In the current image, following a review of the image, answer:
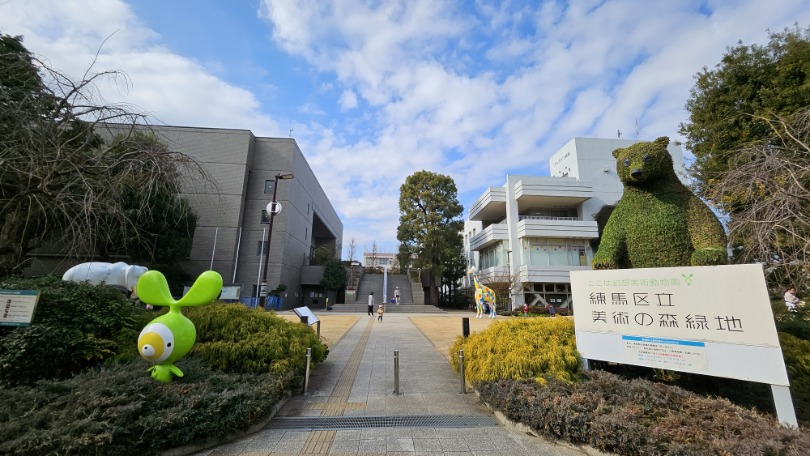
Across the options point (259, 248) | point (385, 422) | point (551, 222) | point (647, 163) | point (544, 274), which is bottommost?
point (385, 422)

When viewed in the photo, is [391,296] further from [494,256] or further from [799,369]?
[799,369]

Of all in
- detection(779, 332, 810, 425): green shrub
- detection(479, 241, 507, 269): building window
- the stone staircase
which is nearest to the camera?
detection(779, 332, 810, 425): green shrub

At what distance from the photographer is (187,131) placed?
2458 centimetres

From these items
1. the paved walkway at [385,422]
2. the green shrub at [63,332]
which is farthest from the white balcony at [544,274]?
the green shrub at [63,332]

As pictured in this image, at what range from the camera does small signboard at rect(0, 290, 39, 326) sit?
4.28 metres

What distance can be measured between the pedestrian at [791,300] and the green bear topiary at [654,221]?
281 cm

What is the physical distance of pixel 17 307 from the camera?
4328 millimetres

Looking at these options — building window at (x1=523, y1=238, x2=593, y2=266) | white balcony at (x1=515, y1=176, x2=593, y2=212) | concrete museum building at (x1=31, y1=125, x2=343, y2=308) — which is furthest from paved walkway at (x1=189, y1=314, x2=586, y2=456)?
white balcony at (x1=515, y1=176, x2=593, y2=212)

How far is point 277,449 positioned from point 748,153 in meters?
7.74

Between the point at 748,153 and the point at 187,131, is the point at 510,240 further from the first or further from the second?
the point at 187,131

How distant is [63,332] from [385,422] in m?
4.57

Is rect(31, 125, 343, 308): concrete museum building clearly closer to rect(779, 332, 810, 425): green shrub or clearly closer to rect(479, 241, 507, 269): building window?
rect(479, 241, 507, 269): building window

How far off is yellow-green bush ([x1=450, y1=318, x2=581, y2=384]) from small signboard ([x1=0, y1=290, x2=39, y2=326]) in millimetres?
6292

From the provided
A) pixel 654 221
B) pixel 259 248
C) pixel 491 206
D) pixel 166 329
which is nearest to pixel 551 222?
pixel 491 206
